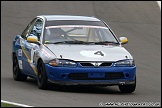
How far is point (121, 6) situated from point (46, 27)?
20.1 m

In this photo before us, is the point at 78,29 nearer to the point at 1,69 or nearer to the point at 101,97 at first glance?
the point at 101,97

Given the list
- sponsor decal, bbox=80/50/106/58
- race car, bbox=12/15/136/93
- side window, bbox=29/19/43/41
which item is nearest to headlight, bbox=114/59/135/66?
race car, bbox=12/15/136/93

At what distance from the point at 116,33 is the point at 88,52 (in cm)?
1279

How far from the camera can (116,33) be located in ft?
84.6

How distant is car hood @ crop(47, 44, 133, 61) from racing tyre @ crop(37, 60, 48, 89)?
36 centimetres

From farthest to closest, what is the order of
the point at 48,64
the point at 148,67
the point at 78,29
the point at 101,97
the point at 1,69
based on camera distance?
the point at 148,67 < the point at 1,69 < the point at 78,29 < the point at 48,64 < the point at 101,97

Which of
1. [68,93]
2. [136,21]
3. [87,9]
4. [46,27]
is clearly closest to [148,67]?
[46,27]

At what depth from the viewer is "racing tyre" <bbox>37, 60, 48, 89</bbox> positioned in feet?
42.8

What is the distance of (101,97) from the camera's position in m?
12.1

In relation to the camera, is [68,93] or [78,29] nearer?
[68,93]

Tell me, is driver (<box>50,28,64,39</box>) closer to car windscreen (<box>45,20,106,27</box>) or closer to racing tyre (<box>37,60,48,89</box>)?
car windscreen (<box>45,20,106,27</box>)

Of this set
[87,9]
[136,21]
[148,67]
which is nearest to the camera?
[148,67]

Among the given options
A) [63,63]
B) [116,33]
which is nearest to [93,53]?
[63,63]

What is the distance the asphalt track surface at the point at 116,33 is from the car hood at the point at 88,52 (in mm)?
625
